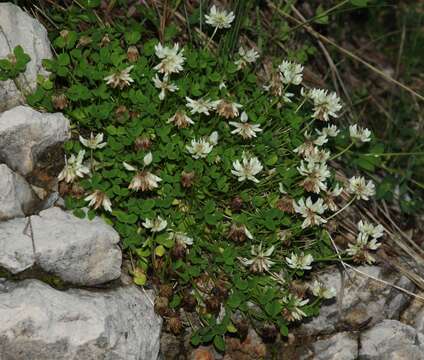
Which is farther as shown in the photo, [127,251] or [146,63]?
[146,63]

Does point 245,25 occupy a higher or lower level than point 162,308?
higher

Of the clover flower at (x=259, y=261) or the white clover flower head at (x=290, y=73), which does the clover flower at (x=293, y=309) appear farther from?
the white clover flower head at (x=290, y=73)

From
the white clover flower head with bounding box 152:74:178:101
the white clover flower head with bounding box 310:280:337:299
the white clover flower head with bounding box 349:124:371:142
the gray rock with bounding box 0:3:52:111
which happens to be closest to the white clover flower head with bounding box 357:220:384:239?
the white clover flower head with bounding box 310:280:337:299

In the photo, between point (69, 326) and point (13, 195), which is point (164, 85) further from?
point (69, 326)

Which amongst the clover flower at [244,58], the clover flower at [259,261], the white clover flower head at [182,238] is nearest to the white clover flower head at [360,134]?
the clover flower at [244,58]

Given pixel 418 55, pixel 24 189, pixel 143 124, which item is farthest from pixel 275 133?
pixel 418 55

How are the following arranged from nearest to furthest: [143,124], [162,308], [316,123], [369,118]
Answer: [162,308] → [143,124] → [316,123] → [369,118]

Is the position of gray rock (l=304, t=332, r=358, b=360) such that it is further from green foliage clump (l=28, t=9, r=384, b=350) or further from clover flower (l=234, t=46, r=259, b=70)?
clover flower (l=234, t=46, r=259, b=70)

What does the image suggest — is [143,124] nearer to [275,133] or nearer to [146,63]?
Result: [146,63]
